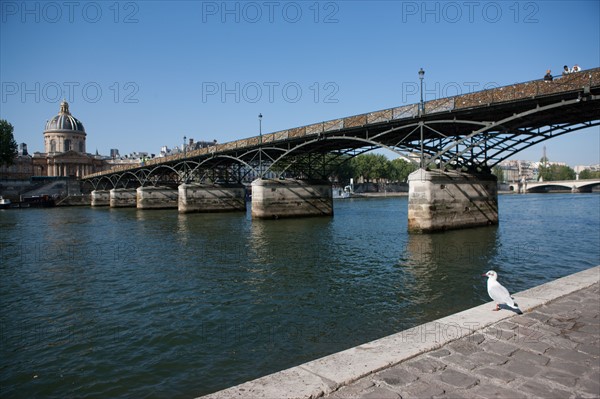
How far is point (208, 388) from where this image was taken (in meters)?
6.32

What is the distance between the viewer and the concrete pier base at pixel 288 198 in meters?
40.0

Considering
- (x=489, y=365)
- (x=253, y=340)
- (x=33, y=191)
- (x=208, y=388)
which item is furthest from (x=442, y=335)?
(x=33, y=191)

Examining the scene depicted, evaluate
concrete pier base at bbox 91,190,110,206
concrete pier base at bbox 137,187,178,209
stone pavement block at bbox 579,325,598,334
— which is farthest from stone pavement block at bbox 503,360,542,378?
concrete pier base at bbox 91,190,110,206

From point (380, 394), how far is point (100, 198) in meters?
93.0

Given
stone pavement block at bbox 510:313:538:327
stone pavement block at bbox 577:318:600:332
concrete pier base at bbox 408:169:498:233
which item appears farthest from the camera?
concrete pier base at bbox 408:169:498:233

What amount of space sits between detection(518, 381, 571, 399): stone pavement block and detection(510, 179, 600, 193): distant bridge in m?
143

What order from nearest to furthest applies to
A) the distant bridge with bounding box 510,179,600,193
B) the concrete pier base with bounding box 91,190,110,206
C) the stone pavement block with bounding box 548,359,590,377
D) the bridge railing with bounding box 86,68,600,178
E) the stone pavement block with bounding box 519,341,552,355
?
the stone pavement block with bounding box 548,359,590,377 → the stone pavement block with bounding box 519,341,552,355 → the bridge railing with bounding box 86,68,600,178 → the concrete pier base with bounding box 91,190,110,206 → the distant bridge with bounding box 510,179,600,193

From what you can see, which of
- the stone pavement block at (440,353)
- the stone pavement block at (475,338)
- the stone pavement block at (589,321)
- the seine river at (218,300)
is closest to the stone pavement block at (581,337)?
the stone pavement block at (589,321)

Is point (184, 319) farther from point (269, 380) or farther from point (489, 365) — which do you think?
point (489, 365)

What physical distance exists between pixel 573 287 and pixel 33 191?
110 m

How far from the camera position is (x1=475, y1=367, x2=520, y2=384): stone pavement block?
4535mm

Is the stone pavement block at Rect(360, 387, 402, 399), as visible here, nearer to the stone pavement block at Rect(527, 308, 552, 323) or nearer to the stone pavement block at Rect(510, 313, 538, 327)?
the stone pavement block at Rect(510, 313, 538, 327)

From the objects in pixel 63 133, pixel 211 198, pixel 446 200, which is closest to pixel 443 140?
pixel 446 200

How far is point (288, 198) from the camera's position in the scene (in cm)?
4084
